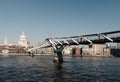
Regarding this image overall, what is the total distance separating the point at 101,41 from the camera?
69.4 meters

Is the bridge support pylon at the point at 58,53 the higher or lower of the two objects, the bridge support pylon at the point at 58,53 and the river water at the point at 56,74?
the higher

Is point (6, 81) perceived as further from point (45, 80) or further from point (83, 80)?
point (83, 80)

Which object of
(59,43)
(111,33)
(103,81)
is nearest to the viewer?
(103,81)

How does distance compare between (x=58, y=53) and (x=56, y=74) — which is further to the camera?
(x=58, y=53)

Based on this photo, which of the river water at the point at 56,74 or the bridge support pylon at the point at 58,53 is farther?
the bridge support pylon at the point at 58,53

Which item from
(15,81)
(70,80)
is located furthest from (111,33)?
(15,81)

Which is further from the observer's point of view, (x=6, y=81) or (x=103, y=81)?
(x=103, y=81)

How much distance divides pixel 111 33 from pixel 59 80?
21.9 meters

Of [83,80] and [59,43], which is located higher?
[59,43]

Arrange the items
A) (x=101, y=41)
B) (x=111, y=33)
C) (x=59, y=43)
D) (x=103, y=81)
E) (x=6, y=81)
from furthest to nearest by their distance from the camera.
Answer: (x=59, y=43) → (x=101, y=41) → (x=111, y=33) → (x=103, y=81) → (x=6, y=81)

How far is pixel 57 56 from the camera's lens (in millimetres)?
132375

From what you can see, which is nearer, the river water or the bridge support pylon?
the river water

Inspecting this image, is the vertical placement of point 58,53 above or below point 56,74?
above

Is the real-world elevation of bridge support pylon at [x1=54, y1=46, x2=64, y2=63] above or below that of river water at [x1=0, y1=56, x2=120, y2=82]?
above
